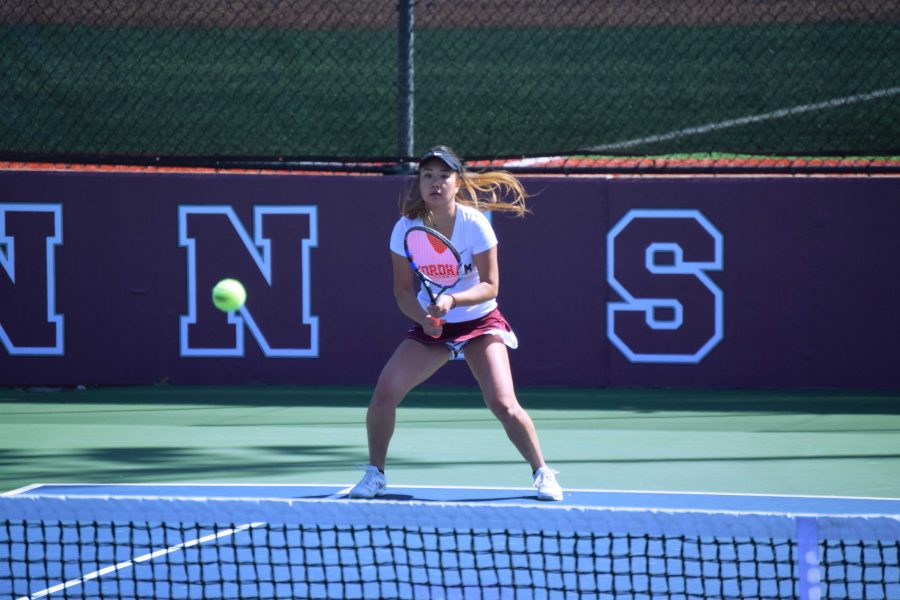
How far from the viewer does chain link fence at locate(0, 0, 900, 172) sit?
15273 mm

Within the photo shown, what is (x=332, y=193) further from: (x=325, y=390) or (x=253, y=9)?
(x=253, y=9)

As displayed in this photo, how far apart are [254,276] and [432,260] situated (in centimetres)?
375

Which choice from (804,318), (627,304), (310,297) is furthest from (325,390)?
(804,318)

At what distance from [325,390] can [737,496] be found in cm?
395

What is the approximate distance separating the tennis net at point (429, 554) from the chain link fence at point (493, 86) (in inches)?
379

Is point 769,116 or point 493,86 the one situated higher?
point 493,86

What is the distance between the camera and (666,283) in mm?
9242

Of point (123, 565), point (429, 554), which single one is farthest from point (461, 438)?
point (123, 565)

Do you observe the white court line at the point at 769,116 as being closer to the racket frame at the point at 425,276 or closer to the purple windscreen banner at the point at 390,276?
the purple windscreen banner at the point at 390,276

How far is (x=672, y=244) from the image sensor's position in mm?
9219

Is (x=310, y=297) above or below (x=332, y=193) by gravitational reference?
below

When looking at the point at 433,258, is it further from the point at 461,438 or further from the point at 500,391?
the point at 461,438

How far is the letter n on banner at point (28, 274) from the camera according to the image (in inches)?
376

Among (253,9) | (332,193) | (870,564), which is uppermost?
(253,9)
